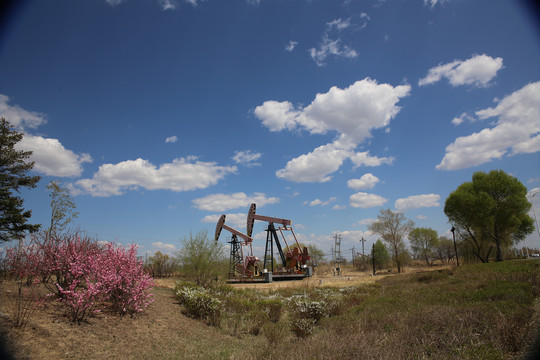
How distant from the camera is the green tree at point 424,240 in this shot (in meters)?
72.6

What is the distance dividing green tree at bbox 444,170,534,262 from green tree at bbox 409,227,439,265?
32161 millimetres

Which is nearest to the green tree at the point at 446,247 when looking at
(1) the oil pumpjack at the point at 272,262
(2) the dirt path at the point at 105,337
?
(1) the oil pumpjack at the point at 272,262

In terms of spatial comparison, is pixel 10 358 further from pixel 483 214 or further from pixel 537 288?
pixel 483 214

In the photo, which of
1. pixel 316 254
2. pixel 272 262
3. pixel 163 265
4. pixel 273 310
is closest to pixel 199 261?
pixel 273 310

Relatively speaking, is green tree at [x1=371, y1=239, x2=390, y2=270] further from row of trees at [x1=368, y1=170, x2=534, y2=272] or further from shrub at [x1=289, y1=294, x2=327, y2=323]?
shrub at [x1=289, y1=294, x2=327, y2=323]

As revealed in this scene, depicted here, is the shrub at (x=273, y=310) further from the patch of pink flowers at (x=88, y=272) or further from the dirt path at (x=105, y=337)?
the patch of pink flowers at (x=88, y=272)

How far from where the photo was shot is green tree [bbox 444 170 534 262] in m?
35.8

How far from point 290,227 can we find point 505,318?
113ft

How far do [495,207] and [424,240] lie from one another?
40763 millimetres

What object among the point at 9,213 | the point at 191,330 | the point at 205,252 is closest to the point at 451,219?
the point at 205,252

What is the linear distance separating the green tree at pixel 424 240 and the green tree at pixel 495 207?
1266 inches

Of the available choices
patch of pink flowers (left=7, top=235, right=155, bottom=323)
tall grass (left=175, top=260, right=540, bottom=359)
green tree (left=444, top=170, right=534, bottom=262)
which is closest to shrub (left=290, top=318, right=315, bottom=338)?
tall grass (left=175, top=260, right=540, bottom=359)

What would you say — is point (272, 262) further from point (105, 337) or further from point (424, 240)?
point (424, 240)

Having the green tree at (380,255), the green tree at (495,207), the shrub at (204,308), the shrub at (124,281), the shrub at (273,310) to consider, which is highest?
the green tree at (495,207)
